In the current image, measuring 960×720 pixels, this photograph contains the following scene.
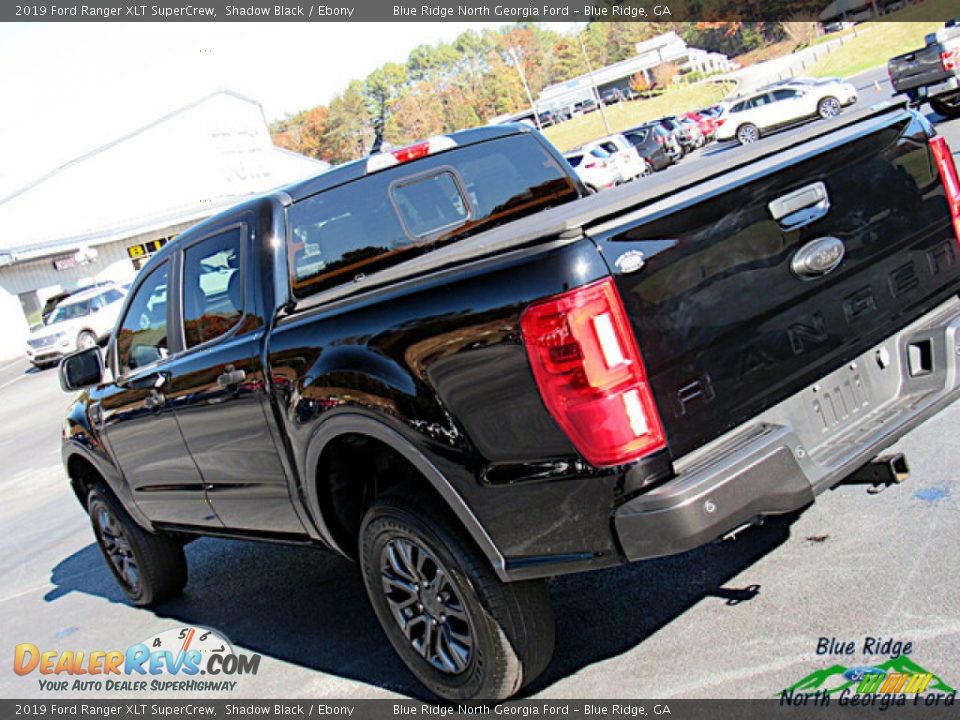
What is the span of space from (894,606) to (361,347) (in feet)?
7.07

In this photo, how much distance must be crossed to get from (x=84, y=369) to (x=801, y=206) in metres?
4.14

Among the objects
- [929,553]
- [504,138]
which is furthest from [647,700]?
[504,138]

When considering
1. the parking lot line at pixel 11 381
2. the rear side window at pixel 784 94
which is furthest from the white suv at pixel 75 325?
Answer: the rear side window at pixel 784 94

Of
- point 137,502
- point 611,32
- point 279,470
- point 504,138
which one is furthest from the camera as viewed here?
point 611,32

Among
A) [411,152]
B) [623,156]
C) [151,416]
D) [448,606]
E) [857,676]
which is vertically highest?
[411,152]

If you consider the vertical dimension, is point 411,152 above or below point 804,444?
above

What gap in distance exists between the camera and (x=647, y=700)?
144 inches

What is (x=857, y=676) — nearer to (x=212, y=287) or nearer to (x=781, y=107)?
(x=212, y=287)

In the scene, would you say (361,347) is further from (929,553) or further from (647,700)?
(929,553)

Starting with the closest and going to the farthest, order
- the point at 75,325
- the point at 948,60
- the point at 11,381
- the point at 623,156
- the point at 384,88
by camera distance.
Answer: the point at 948,60
the point at 75,325
the point at 11,381
the point at 623,156
the point at 384,88

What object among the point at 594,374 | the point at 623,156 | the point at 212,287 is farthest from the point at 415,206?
the point at 623,156

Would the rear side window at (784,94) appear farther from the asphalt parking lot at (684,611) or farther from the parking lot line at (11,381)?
the asphalt parking lot at (684,611)

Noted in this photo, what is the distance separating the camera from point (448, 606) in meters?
3.73

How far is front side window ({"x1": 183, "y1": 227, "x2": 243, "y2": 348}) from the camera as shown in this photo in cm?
467
